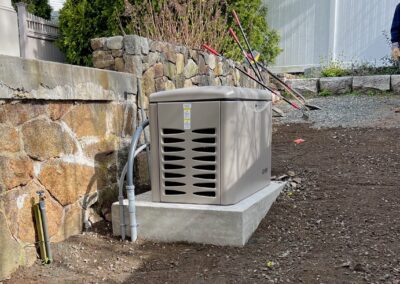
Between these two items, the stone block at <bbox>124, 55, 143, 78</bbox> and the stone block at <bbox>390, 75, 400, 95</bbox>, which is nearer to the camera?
the stone block at <bbox>124, 55, 143, 78</bbox>

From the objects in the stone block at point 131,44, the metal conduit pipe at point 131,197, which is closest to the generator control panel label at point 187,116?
the metal conduit pipe at point 131,197

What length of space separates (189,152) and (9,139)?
1.02m

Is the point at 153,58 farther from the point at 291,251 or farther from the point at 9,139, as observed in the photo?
the point at 291,251

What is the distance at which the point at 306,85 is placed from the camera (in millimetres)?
8734

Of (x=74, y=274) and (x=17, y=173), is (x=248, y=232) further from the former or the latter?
(x=17, y=173)

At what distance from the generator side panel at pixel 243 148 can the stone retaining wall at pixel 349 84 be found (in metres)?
5.99

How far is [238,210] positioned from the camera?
2342 millimetres

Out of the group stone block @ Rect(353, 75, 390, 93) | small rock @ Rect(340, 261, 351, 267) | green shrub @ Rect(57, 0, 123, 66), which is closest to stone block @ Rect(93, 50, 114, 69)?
small rock @ Rect(340, 261, 351, 267)

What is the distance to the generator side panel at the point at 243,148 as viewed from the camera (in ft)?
7.97

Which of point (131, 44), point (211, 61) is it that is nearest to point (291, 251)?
point (131, 44)

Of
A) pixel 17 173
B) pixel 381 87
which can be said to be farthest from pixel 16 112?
pixel 381 87

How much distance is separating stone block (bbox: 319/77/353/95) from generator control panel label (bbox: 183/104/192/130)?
673 centimetres

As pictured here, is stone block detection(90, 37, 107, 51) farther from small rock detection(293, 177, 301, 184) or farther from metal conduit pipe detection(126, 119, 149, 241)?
small rock detection(293, 177, 301, 184)

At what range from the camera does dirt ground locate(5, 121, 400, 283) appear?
2.05 metres
